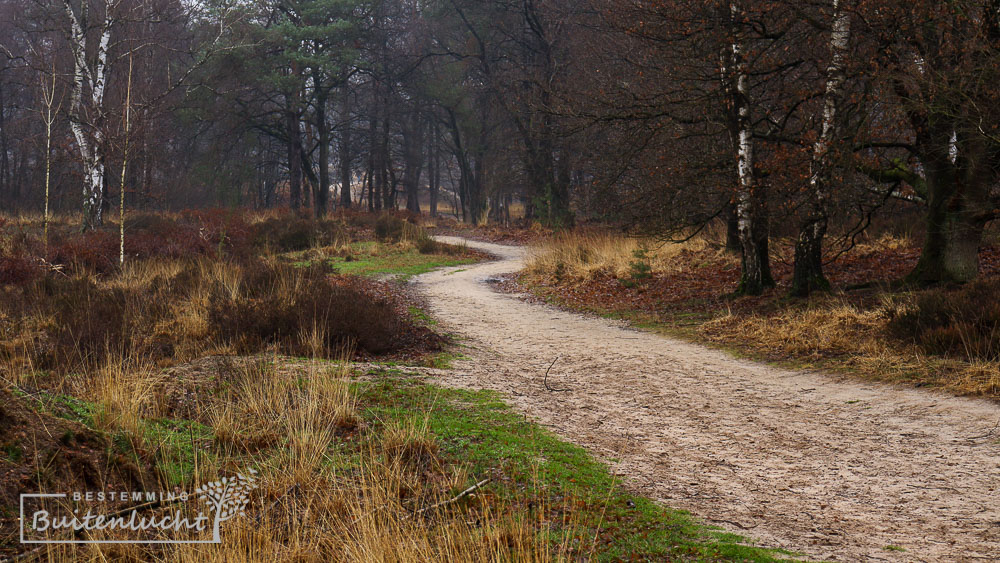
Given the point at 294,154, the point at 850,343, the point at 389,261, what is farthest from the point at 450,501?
the point at 294,154

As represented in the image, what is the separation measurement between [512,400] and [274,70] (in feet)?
90.1

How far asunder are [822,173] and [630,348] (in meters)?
3.75

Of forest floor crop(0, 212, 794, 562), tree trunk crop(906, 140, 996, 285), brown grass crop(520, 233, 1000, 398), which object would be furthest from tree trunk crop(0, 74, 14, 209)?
tree trunk crop(906, 140, 996, 285)

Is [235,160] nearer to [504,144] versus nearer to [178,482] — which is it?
[504,144]

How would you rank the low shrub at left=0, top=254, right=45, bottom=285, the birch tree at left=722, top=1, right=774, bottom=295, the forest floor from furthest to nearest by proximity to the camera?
the low shrub at left=0, top=254, right=45, bottom=285, the birch tree at left=722, top=1, right=774, bottom=295, the forest floor

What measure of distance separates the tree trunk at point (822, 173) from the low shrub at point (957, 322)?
2.25 meters

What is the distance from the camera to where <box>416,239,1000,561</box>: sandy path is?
3893mm

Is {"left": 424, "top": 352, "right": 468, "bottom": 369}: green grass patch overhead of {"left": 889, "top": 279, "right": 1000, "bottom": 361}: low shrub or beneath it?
beneath

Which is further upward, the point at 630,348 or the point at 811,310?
the point at 811,310

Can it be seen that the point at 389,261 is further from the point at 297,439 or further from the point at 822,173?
the point at 297,439

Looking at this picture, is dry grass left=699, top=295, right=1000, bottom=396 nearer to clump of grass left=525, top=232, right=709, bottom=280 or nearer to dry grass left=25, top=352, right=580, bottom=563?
clump of grass left=525, top=232, right=709, bottom=280

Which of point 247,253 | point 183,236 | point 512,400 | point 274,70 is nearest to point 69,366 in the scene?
point 512,400

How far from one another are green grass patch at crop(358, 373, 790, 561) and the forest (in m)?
0.03
